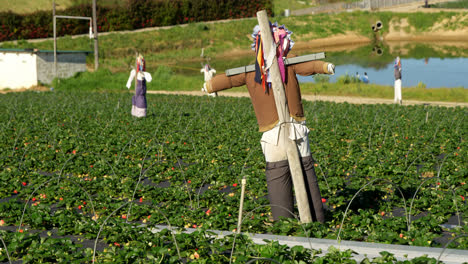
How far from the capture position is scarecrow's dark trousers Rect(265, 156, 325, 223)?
5871 mm

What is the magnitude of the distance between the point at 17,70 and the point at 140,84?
2158cm

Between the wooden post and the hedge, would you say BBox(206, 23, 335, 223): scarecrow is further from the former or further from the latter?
the hedge

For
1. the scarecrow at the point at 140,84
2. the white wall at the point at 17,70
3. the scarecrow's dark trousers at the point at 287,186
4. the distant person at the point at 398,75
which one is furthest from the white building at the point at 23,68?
the scarecrow's dark trousers at the point at 287,186

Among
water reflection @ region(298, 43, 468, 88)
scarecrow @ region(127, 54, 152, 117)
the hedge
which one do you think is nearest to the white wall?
water reflection @ region(298, 43, 468, 88)

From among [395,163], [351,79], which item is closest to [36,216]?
[395,163]

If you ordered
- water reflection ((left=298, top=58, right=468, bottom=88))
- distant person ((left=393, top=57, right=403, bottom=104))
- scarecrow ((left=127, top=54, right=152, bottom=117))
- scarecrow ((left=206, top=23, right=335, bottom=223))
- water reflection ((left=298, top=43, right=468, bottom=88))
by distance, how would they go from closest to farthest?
scarecrow ((left=206, top=23, right=335, bottom=223)) → scarecrow ((left=127, top=54, right=152, bottom=117)) → distant person ((left=393, top=57, right=403, bottom=104)) → water reflection ((left=298, top=58, right=468, bottom=88)) → water reflection ((left=298, top=43, right=468, bottom=88))

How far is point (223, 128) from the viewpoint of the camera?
552 inches

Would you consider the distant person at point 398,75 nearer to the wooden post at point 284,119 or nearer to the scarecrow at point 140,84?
the scarecrow at point 140,84

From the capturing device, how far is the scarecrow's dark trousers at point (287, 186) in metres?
5.87

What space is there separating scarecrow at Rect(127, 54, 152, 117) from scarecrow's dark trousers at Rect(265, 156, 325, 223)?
877 centimetres

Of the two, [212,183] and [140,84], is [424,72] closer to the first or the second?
[140,84]

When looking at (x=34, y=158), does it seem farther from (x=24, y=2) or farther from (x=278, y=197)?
(x=24, y=2)

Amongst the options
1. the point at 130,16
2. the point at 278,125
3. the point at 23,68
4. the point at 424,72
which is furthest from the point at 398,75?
the point at 130,16

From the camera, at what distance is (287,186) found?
19.5 feet
